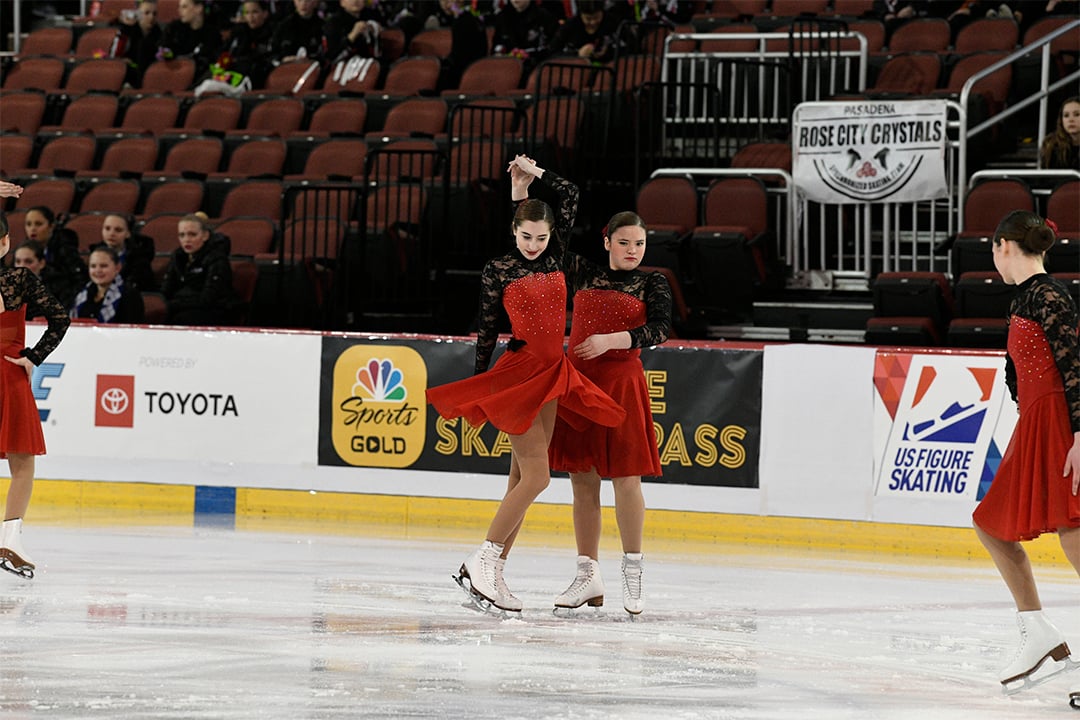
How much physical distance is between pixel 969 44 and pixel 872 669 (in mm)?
8196

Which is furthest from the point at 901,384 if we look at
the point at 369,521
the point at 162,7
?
the point at 162,7

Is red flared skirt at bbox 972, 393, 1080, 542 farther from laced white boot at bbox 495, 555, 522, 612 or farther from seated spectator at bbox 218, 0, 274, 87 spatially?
seated spectator at bbox 218, 0, 274, 87

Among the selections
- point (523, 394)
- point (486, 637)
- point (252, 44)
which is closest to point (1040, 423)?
point (523, 394)

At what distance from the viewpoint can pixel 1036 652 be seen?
4.99 meters

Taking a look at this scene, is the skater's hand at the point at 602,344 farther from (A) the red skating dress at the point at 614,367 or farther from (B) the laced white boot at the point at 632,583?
(B) the laced white boot at the point at 632,583

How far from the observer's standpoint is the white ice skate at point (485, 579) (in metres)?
6.17

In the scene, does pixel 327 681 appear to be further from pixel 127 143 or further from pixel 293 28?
pixel 293 28

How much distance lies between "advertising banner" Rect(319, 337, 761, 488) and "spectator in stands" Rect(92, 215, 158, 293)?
2.50 m

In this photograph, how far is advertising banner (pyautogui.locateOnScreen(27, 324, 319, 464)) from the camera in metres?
9.93

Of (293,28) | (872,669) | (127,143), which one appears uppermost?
(293,28)

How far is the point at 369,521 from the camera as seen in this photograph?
9.59 meters

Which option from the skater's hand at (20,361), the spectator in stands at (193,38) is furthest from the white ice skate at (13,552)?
the spectator in stands at (193,38)

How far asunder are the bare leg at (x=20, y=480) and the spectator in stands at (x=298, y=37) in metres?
8.68

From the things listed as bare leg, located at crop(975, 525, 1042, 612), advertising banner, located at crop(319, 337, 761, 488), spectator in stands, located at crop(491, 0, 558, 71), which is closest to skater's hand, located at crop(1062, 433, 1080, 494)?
bare leg, located at crop(975, 525, 1042, 612)
